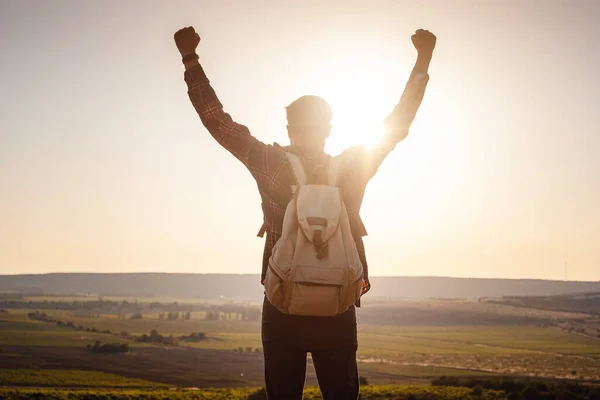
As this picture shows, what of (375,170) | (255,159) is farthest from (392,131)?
(255,159)

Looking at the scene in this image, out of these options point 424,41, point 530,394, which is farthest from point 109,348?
point 424,41

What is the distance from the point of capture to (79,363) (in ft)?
459

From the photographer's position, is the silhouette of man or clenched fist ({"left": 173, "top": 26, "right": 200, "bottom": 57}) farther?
clenched fist ({"left": 173, "top": 26, "right": 200, "bottom": 57})

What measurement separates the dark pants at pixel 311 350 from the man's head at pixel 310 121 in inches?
39.7

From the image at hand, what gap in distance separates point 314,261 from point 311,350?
57 cm

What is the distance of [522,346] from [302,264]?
209 metres

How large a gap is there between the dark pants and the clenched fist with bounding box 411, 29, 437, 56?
1.88 metres

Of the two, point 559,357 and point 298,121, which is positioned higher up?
point 298,121

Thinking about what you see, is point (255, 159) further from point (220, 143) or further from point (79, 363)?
point (79, 363)

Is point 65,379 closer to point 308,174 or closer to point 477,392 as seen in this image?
point 477,392

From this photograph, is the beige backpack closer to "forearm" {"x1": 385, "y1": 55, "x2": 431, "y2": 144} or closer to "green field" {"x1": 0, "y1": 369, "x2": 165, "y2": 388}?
"forearm" {"x1": 385, "y1": 55, "x2": 431, "y2": 144}

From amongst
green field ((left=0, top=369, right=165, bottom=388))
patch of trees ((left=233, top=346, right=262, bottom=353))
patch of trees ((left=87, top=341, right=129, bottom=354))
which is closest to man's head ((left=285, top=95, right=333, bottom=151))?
green field ((left=0, top=369, right=165, bottom=388))

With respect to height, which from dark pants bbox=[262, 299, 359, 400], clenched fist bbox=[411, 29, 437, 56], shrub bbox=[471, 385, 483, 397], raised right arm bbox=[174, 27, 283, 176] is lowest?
shrub bbox=[471, 385, 483, 397]

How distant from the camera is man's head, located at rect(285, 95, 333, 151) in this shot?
3996 millimetres
